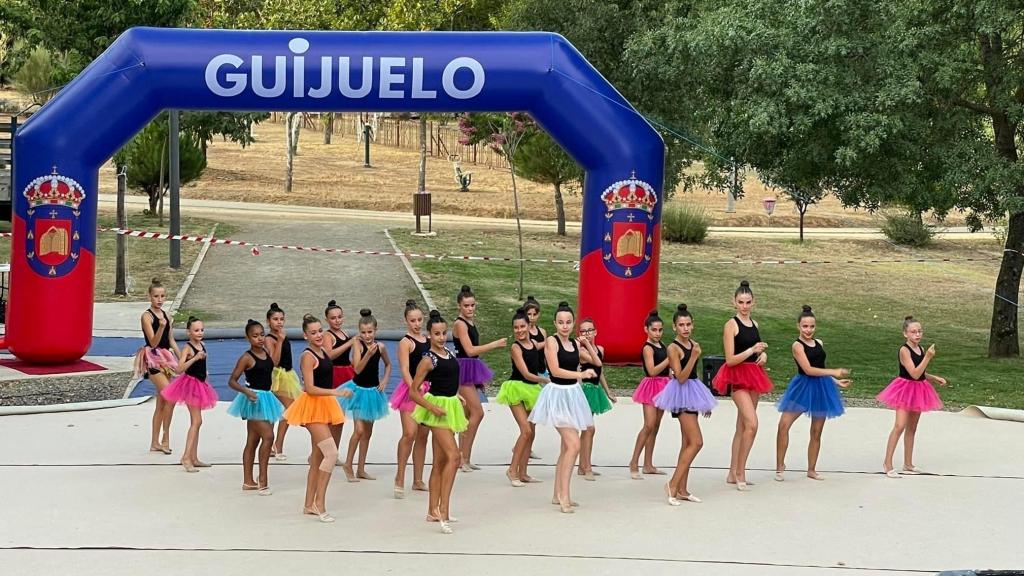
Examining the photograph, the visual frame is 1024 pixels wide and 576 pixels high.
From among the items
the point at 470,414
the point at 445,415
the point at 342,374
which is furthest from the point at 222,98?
the point at 445,415

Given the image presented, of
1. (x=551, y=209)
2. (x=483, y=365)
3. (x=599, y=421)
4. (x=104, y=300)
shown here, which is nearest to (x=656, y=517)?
(x=483, y=365)

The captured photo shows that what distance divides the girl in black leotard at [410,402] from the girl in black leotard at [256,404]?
936 millimetres

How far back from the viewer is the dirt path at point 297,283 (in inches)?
805

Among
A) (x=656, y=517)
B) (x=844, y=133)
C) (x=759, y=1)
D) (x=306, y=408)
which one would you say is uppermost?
(x=759, y=1)

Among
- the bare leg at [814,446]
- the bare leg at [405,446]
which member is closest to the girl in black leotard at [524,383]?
the bare leg at [405,446]

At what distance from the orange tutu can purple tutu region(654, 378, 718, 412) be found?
2.48 meters

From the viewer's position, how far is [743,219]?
3959 cm

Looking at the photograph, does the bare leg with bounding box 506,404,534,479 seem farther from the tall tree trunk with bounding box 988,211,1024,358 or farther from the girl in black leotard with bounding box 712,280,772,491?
the tall tree trunk with bounding box 988,211,1024,358

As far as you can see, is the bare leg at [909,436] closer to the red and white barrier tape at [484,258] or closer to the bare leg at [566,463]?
the bare leg at [566,463]

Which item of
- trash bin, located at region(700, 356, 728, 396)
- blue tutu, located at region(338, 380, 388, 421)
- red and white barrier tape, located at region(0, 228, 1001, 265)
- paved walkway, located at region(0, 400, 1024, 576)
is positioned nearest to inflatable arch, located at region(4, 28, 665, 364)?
trash bin, located at region(700, 356, 728, 396)

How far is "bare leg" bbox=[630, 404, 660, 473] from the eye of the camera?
1116cm

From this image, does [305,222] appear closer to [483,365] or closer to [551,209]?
[551,209]

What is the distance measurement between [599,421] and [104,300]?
10.6 meters

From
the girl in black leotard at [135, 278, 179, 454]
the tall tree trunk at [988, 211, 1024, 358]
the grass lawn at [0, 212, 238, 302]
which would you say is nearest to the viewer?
the girl in black leotard at [135, 278, 179, 454]
